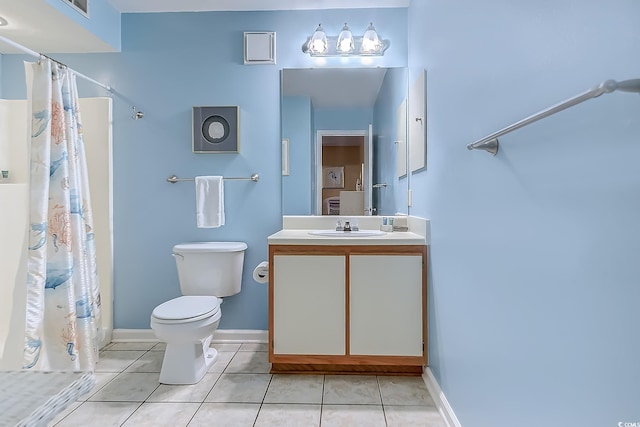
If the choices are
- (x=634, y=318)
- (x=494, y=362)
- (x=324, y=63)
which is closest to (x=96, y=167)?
(x=324, y=63)

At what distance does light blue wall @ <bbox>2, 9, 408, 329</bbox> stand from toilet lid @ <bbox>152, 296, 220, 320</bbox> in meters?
0.47

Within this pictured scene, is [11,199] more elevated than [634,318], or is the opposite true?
[11,199]

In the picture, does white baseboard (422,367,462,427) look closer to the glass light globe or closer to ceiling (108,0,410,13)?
the glass light globe

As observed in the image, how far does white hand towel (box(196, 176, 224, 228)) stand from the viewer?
7.85 ft

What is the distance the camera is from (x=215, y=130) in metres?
2.46

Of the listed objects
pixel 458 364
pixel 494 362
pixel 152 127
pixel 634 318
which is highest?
pixel 152 127

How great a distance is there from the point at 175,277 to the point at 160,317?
756 mm

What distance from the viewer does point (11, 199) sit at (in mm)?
2266

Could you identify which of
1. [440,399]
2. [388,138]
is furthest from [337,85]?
[440,399]

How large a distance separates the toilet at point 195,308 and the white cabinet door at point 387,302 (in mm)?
828

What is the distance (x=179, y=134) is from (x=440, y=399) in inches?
91.7

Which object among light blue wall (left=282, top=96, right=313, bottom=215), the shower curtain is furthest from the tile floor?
light blue wall (left=282, top=96, right=313, bottom=215)

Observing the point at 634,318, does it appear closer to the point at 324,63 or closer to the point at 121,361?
the point at 324,63

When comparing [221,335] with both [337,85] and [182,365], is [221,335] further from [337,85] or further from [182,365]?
[337,85]
